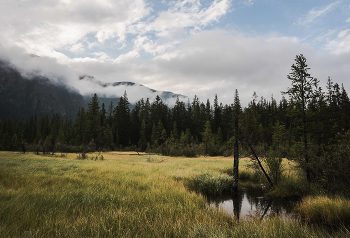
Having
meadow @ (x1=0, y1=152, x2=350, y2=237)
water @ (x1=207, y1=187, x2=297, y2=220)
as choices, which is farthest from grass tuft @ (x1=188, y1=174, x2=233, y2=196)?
meadow @ (x1=0, y1=152, x2=350, y2=237)

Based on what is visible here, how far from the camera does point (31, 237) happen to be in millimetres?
3877

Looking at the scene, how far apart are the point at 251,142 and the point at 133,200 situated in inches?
370

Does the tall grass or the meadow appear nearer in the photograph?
the meadow

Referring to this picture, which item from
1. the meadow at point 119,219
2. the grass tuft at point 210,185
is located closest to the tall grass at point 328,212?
the meadow at point 119,219

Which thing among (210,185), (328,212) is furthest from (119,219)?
(210,185)

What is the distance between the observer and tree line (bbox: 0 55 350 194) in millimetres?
12398

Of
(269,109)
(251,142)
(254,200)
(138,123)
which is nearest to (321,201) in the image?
(254,200)

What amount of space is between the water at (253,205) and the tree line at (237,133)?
255cm

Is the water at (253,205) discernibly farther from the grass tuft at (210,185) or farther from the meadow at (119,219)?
the meadow at (119,219)

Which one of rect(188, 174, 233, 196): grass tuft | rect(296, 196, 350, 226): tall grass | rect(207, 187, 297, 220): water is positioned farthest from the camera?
rect(188, 174, 233, 196): grass tuft

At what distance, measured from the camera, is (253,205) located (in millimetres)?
10867

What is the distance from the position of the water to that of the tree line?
2545 millimetres

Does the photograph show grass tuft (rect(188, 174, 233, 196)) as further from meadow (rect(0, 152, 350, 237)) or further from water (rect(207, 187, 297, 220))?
meadow (rect(0, 152, 350, 237))

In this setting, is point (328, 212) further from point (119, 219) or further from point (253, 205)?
point (119, 219)
